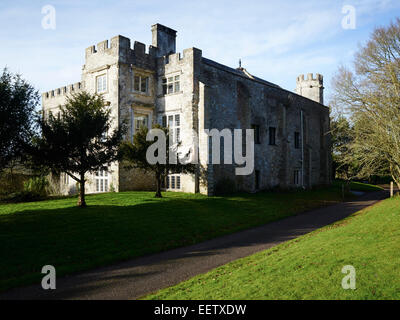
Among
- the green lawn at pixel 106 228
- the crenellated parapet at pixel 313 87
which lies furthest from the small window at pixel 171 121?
the crenellated parapet at pixel 313 87

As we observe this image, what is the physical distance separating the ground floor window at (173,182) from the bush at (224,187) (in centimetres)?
286

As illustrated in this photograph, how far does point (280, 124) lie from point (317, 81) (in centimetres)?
1982

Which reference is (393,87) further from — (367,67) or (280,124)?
(280,124)

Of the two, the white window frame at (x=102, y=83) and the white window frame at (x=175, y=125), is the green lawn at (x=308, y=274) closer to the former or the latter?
the white window frame at (x=175, y=125)

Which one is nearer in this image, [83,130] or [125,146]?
[83,130]

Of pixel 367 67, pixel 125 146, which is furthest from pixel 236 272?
pixel 367 67

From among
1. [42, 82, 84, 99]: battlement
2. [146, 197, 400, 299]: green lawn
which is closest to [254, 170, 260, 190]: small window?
[42, 82, 84, 99]: battlement

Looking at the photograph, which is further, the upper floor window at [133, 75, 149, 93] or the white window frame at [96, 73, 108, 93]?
the upper floor window at [133, 75, 149, 93]

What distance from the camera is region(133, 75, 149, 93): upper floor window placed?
23.3 metres

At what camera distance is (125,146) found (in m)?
18.2

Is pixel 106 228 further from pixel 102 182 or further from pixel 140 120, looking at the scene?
pixel 140 120

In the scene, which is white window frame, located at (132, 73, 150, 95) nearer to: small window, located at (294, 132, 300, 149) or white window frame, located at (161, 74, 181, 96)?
white window frame, located at (161, 74, 181, 96)

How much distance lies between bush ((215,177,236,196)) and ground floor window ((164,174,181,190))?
2.86 meters

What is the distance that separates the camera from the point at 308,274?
664 cm
